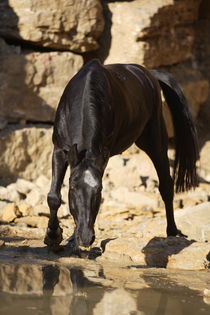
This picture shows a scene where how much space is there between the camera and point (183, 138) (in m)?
7.54

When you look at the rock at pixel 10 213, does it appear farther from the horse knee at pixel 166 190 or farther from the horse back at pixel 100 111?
the horse back at pixel 100 111

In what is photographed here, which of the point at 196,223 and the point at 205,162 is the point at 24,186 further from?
the point at 205,162

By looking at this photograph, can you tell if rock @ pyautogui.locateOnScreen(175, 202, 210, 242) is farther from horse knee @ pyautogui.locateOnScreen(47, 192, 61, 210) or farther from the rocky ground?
horse knee @ pyautogui.locateOnScreen(47, 192, 61, 210)

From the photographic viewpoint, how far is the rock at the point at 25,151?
29.8 ft

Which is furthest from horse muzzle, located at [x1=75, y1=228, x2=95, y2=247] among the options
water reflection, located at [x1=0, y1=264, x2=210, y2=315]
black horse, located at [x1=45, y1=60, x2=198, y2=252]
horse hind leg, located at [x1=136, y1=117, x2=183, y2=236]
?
horse hind leg, located at [x1=136, y1=117, x2=183, y2=236]

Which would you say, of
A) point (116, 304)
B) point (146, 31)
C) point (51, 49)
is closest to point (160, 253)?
point (116, 304)

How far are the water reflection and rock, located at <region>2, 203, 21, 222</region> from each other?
2.62 metres

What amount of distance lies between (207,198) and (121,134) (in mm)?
3651

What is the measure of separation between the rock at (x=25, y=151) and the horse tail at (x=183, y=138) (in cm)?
250

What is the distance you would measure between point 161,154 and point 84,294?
→ 2.89 metres

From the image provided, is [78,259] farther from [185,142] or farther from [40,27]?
[40,27]

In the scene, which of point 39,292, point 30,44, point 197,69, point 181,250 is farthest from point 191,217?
point 197,69

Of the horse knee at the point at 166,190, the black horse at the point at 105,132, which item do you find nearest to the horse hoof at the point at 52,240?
the black horse at the point at 105,132

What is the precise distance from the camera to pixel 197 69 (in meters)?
11.8
